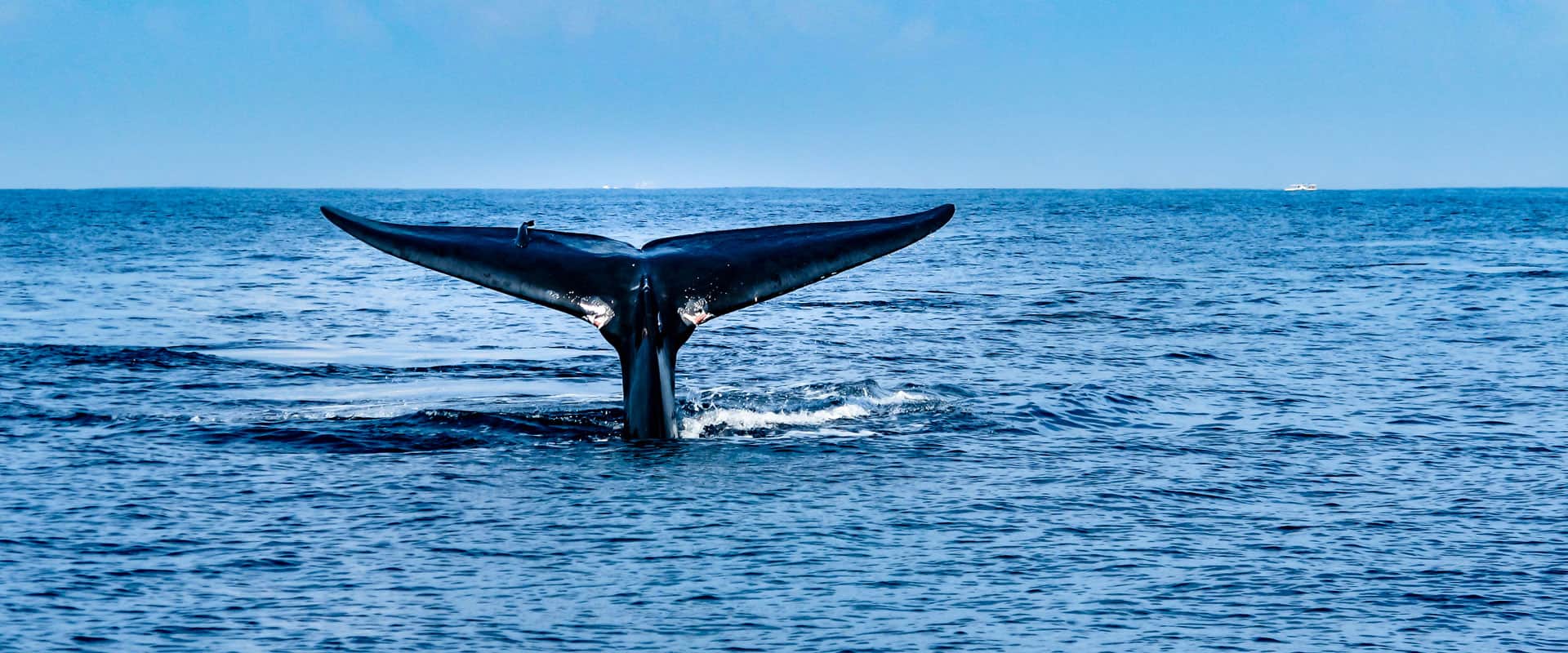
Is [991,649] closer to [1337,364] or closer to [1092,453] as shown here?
[1092,453]

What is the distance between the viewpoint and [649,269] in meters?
12.2

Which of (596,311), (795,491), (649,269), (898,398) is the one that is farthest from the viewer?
(898,398)

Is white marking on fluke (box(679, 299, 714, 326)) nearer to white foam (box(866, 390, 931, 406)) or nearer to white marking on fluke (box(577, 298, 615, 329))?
white marking on fluke (box(577, 298, 615, 329))

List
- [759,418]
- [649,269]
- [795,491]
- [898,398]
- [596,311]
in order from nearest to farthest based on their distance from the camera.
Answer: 1. [795,491]
2. [596,311]
3. [649,269]
4. [759,418]
5. [898,398]

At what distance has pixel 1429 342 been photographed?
21656 millimetres

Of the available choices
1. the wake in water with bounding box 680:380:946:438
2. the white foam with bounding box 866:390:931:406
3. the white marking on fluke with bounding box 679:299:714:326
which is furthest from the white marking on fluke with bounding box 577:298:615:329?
the white foam with bounding box 866:390:931:406

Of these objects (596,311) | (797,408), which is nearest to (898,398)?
(797,408)

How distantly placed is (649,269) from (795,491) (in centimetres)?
232

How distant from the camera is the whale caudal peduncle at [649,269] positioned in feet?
38.3

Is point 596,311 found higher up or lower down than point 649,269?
lower down

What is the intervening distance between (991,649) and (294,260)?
4419 cm

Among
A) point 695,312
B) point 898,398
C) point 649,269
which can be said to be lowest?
point 898,398

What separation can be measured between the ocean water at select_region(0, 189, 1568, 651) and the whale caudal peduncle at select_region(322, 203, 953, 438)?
0.91m

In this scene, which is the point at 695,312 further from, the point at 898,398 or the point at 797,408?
the point at 898,398
